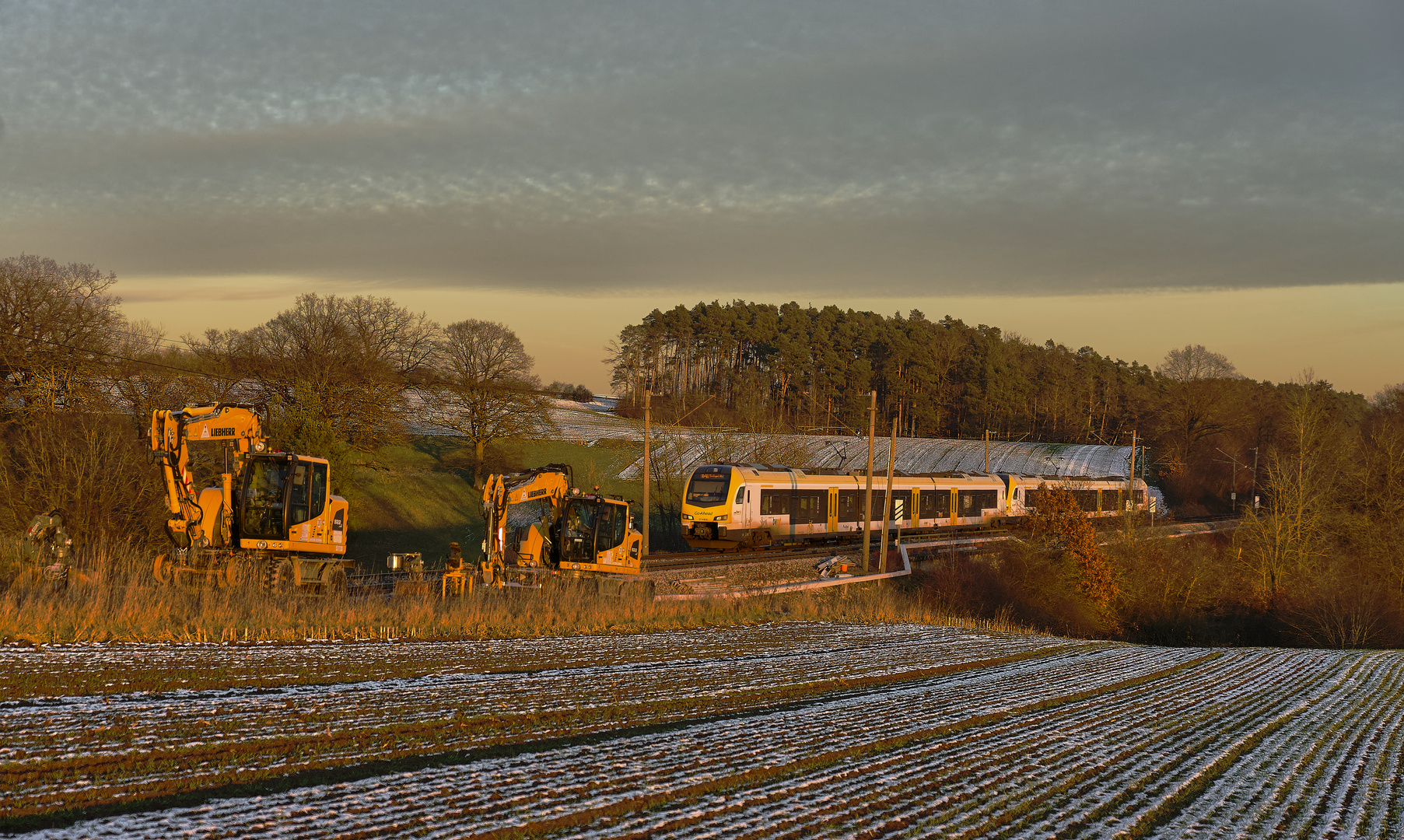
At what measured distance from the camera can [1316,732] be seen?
35.0 feet

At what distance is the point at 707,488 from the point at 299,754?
92.0 feet

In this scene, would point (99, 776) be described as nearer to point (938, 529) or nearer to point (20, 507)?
point (20, 507)

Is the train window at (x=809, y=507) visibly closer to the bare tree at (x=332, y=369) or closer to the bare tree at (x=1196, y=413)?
the bare tree at (x=332, y=369)

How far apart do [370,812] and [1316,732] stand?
1008 cm

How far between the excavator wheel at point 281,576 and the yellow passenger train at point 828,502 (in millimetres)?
17311

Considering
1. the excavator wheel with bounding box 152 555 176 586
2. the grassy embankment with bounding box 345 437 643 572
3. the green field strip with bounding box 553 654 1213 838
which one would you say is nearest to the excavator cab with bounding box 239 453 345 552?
the excavator wheel with bounding box 152 555 176 586

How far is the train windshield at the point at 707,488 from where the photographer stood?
34.1 metres

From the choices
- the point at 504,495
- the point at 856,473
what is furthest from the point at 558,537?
the point at 856,473

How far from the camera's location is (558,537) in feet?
73.5

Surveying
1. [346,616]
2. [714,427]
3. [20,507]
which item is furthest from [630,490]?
[346,616]

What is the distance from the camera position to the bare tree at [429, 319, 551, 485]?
5734 centimetres

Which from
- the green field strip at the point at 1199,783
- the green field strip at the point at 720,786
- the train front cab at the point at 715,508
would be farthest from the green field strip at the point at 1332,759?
the train front cab at the point at 715,508

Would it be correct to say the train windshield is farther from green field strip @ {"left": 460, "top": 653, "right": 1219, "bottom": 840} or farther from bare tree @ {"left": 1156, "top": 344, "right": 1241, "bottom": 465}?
bare tree @ {"left": 1156, "top": 344, "right": 1241, "bottom": 465}

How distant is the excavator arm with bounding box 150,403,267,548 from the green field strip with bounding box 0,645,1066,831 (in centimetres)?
1236
